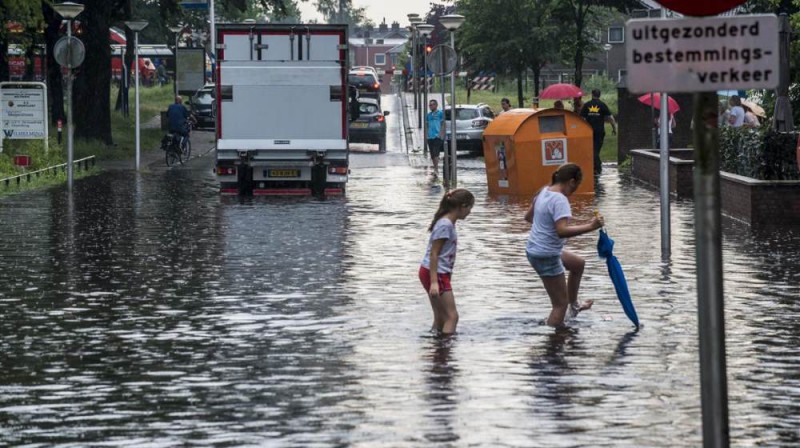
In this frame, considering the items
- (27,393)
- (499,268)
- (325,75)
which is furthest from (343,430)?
(325,75)

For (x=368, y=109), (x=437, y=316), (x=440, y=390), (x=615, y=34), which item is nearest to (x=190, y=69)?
(x=368, y=109)

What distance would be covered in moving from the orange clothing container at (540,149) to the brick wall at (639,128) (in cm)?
1090

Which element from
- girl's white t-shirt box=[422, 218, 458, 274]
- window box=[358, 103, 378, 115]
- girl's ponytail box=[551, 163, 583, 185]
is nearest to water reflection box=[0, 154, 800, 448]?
girl's white t-shirt box=[422, 218, 458, 274]

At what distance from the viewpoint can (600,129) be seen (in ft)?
126

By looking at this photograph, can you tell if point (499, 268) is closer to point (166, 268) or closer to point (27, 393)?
point (166, 268)

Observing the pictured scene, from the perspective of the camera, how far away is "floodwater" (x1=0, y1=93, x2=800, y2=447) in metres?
9.01

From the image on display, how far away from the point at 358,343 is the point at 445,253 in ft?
3.07

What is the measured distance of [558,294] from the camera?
12922 mm

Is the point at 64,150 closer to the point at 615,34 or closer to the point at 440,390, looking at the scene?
the point at 440,390

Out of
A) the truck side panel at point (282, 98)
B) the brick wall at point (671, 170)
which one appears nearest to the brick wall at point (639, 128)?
→ the brick wall at point (671, 170)

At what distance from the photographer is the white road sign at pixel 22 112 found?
1399 inches

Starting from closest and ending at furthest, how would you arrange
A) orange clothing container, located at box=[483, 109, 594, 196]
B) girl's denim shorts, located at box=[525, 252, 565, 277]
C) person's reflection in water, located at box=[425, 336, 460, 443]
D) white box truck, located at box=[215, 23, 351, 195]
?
person's reflection in water, located at box=[425, 336, 460, 443] < girl's denim shorts, located at box=[525, 252, 565, 277] < white box truck, located at box=[215, 23, 351, 195] < orange clothing container, located at box=[483, 109, 594, 196]

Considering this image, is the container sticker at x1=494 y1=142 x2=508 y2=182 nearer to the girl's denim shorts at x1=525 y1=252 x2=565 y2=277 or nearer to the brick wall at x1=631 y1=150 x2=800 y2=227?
the brick wall at x1=631 y1=150 x2=800 y2=227

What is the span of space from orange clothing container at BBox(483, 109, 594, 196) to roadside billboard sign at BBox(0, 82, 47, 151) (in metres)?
9.88
